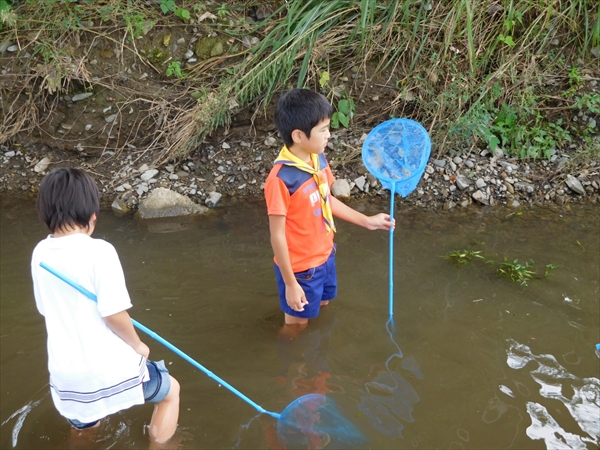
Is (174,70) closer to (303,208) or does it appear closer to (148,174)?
(148,174)

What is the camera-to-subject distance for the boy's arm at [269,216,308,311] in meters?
2.61

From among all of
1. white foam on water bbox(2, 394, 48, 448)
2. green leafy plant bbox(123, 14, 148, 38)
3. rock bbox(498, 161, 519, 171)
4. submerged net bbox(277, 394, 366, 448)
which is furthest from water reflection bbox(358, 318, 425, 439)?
green leafy plant bbox(123, 14, 148, 38)

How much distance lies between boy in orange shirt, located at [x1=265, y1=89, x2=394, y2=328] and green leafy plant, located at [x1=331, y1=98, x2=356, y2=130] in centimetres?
225

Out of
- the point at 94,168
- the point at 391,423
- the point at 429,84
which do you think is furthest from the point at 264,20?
the point at 391,423

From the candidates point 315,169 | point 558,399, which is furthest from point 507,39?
point 558,399

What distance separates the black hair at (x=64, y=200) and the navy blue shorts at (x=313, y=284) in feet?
4.17

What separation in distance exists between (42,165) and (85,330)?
389cm

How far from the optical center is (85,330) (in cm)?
194

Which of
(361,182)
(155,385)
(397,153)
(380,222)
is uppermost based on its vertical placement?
(397,153)

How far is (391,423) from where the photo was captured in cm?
266

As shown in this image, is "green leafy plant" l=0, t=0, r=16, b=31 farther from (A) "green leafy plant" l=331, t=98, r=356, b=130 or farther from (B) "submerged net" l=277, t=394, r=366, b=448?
(B) "submerged net" l=277, t=394, r=366, b=448

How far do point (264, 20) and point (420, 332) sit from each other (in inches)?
140

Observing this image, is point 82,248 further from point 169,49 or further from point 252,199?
point 169,49

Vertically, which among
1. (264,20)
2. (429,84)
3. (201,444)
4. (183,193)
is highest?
(264,20)
